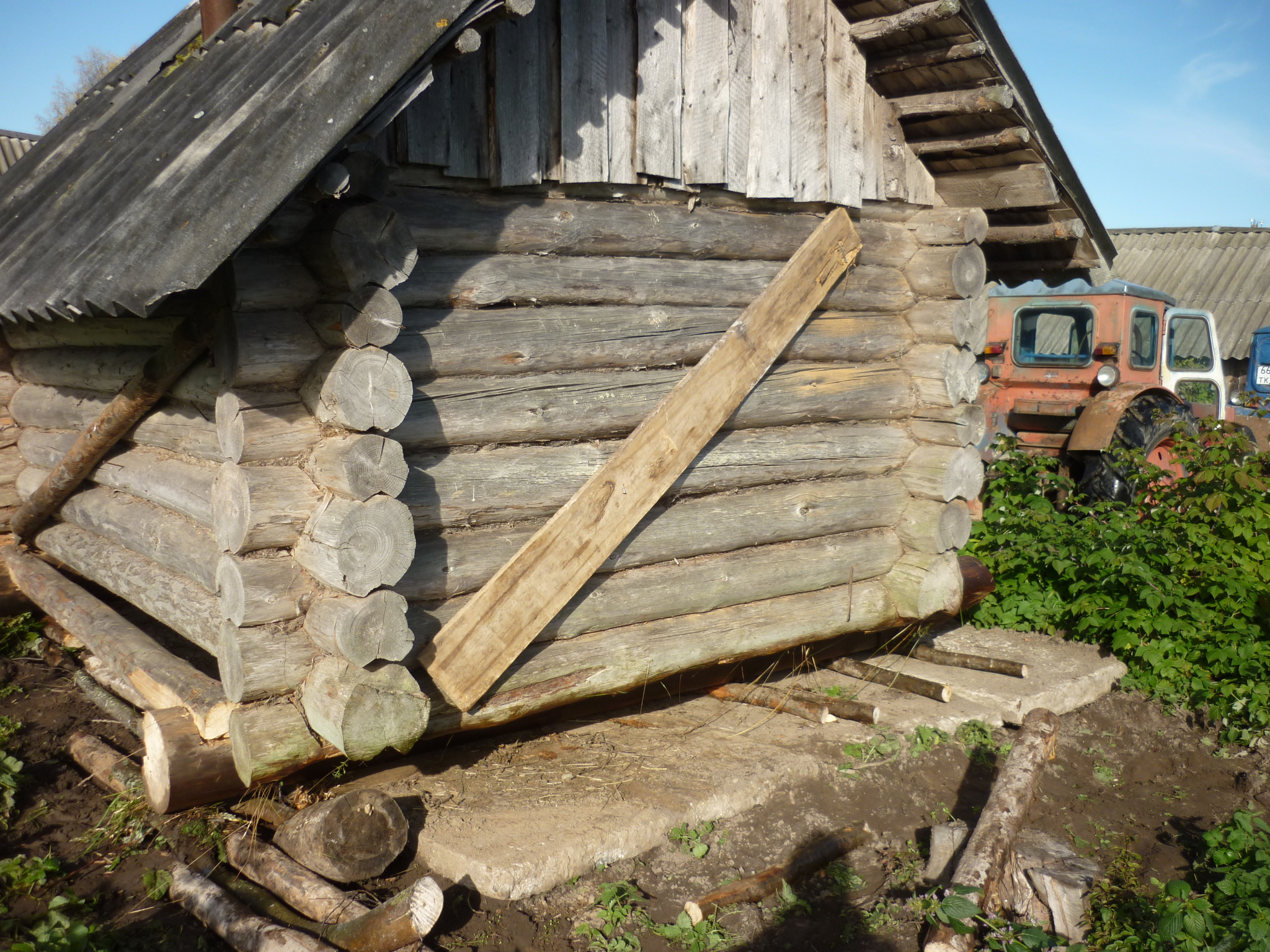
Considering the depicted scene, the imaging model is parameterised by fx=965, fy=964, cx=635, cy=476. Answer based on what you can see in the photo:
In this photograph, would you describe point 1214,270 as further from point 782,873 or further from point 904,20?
point 782,873

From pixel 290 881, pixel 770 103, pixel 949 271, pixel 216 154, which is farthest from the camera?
pixel 949 271

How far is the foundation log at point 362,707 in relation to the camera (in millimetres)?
3381

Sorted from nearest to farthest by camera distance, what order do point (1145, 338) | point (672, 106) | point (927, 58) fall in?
point (672, 106) < point (927, 58) < point (1145, 338)

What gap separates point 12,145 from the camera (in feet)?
54.1

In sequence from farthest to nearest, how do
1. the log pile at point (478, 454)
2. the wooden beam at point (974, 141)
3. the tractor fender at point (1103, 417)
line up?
the tractor fender at point (1103, 417), the wooden beam at point (974, 141), the log pile at point (478, 454)

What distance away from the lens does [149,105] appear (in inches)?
164

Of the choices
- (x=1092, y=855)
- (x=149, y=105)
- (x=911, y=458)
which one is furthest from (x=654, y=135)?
(x=1092, y=855)

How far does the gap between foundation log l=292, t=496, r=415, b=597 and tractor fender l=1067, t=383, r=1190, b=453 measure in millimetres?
6537

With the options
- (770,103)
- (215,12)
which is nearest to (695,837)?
(770,103)

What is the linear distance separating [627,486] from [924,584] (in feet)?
7.67

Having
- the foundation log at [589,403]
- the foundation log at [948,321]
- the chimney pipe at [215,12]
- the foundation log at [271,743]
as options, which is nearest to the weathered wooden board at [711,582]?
the foundation log at [271,743]

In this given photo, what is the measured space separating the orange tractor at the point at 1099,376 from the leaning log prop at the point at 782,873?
488 cm

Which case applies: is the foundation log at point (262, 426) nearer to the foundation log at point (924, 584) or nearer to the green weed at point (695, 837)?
the green weed at point (695, 837)

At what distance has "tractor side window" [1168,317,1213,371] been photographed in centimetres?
951
